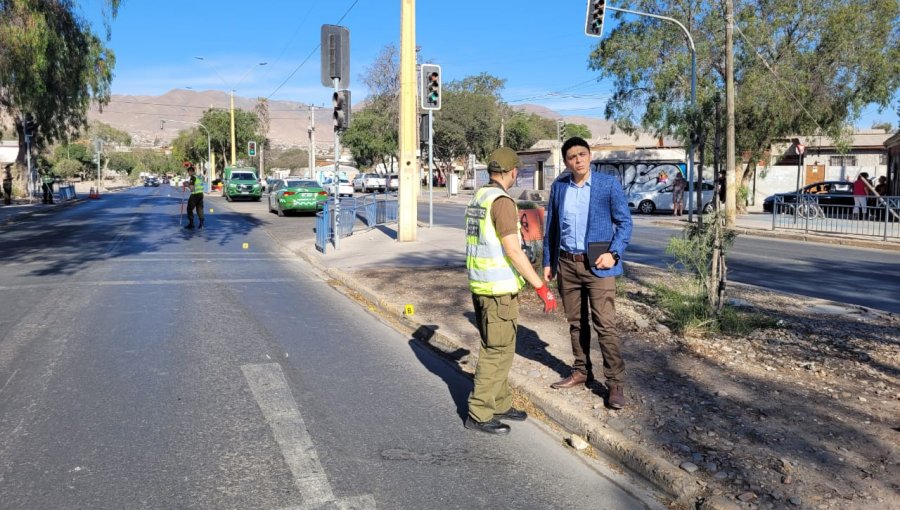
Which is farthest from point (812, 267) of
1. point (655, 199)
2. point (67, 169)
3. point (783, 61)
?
point (67, 169)

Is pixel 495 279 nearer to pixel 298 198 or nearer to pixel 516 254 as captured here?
pixel 516 254

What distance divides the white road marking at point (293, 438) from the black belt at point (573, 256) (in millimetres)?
2142

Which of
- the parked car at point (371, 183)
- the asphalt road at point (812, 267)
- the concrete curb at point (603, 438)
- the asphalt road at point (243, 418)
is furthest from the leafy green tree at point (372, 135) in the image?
the concrete curb at point (603, 438)

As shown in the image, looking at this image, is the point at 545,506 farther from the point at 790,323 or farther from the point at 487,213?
the point at 790,323

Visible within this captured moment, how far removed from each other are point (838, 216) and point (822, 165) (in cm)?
2481

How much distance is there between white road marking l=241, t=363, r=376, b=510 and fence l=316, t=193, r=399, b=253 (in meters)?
9.30

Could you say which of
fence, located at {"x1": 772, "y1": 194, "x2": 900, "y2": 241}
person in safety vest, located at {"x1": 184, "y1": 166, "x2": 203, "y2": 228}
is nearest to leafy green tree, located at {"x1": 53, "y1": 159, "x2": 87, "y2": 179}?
person in safety vest, located at {"x1": 184, "y1": 166, "x2": 203, "y2": 228}

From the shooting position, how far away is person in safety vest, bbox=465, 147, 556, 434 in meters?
4.61

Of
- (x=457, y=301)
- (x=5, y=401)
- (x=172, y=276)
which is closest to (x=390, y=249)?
(x=172, y=276)

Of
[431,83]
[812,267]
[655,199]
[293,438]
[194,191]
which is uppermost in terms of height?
[431,83]

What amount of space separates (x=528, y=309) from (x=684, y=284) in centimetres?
174

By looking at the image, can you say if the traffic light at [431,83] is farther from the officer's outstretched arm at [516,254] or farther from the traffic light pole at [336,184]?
the officer's outstretched arm at [516,254]

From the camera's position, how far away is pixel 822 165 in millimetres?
41875

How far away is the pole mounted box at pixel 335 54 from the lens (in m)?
14.2
